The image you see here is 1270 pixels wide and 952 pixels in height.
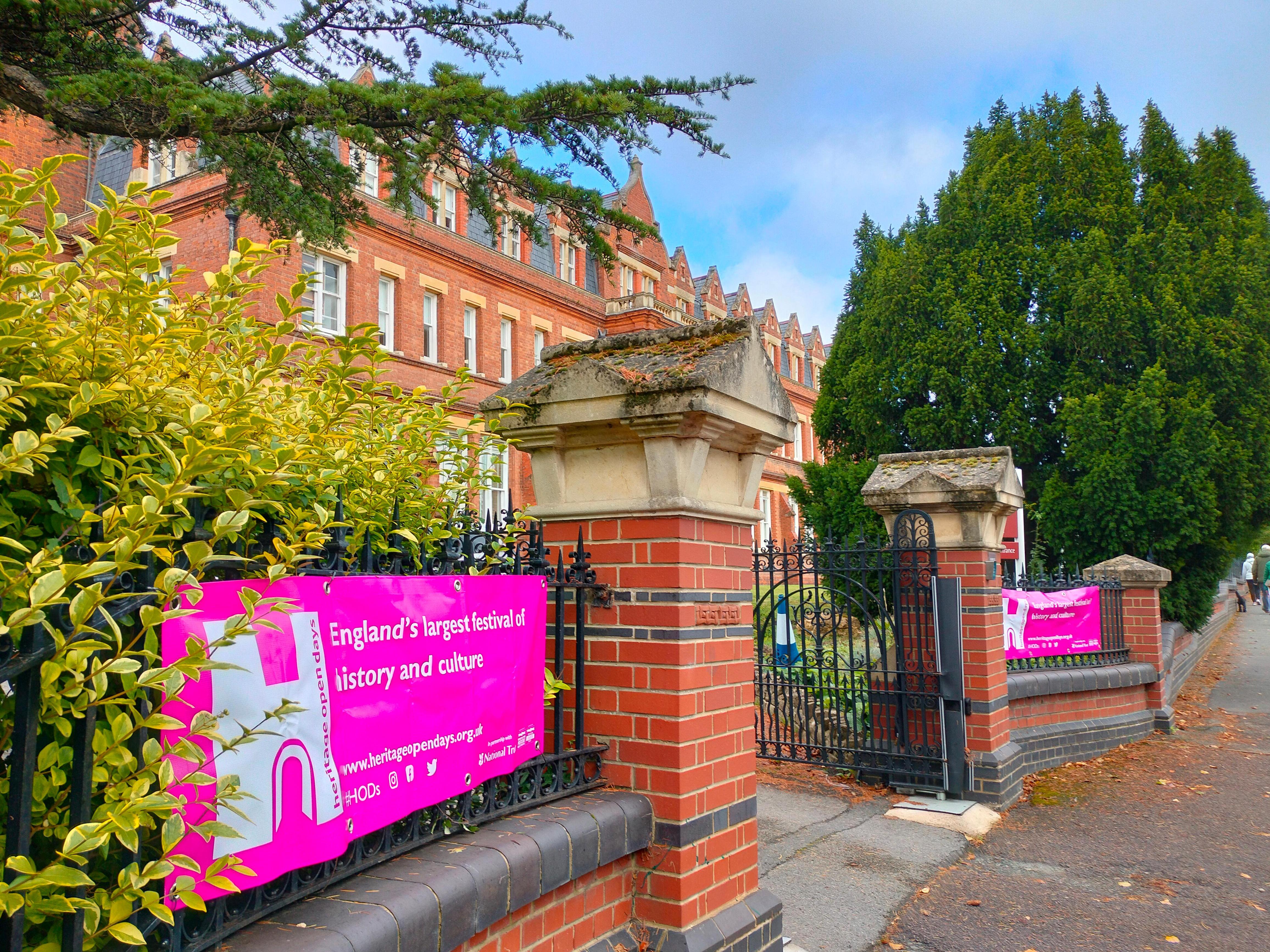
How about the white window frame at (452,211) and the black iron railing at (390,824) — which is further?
the white window frame at (452,211)

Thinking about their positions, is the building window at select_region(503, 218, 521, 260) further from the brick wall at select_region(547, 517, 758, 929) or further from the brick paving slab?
the brick wall at select_region(547, 517, 758, 929)

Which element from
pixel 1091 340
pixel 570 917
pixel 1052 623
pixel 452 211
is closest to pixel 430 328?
pixel 452 211

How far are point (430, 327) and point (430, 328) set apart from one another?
4cm

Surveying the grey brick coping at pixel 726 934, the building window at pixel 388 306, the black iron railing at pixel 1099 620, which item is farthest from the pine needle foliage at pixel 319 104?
the building window at pixel 388 306

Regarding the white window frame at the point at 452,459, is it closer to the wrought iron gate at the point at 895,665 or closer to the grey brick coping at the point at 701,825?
the grey brick coping at the point at 701,825

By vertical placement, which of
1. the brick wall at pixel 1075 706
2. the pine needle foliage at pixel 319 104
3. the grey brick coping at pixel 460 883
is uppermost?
the pine needle foliage at pixel 319 104

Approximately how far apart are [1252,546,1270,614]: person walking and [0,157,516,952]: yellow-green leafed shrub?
35591mm

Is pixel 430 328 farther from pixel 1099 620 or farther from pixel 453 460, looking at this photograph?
pixel 453 460

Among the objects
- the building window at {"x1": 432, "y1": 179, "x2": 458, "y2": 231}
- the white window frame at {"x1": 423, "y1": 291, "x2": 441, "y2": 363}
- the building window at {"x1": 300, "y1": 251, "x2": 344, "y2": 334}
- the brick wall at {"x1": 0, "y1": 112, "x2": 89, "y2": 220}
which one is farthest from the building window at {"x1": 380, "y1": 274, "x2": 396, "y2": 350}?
the brick wall at {"x1": 0, "y1": 112, "x2": 89, "y2": 220}

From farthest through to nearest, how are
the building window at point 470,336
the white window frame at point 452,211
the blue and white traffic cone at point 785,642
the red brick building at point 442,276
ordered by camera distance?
1. the building window at point 470,336
2. the white window frame at point 452,211
3. the red brick building at point 442,276
4. the blue and white traffic cone at point 785,642

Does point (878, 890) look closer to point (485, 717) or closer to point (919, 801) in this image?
point (919, 801)

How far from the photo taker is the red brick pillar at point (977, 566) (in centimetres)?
670

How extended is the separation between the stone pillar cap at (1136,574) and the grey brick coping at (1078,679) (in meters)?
0.88

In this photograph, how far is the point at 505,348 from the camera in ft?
87.5
